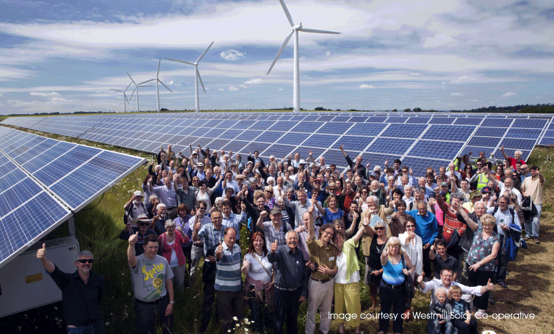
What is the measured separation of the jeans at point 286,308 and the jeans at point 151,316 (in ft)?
6.09

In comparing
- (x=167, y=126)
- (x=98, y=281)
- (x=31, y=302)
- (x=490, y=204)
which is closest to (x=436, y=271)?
(x=490, y=204)

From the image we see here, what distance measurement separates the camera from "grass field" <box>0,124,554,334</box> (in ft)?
20.1

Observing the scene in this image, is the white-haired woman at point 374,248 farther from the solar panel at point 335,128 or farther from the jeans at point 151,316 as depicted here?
the solar panel at point 335,128

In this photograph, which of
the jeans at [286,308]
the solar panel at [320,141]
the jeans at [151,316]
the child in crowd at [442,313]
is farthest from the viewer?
the solar panel at [320,141]

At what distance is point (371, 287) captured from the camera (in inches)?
279

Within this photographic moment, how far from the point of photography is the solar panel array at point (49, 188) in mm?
5215

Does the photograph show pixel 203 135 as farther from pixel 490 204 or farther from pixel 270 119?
pixel 490 204

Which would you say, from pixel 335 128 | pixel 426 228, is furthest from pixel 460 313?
pixel 335 128

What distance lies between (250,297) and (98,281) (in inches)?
103

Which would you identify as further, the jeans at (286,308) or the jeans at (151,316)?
the jeans at (286,308)

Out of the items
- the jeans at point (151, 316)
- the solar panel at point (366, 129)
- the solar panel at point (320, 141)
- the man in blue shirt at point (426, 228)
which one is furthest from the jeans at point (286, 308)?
the solar panel at point (366, 129)

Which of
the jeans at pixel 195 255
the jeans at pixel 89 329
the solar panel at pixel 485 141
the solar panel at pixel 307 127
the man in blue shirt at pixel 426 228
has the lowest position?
the jeans at pixel 89 329

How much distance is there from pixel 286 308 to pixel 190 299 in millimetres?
2183

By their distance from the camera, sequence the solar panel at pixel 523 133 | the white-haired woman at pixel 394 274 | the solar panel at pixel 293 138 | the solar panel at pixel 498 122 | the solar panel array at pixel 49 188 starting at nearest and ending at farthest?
the solar panel array at pixel 49 188 < the white-haired woman at pixel 394 274 < the solar panel at pixel 523 133 < the solar panel at pixel 498 122 < the solar panel at pixel 293 138
